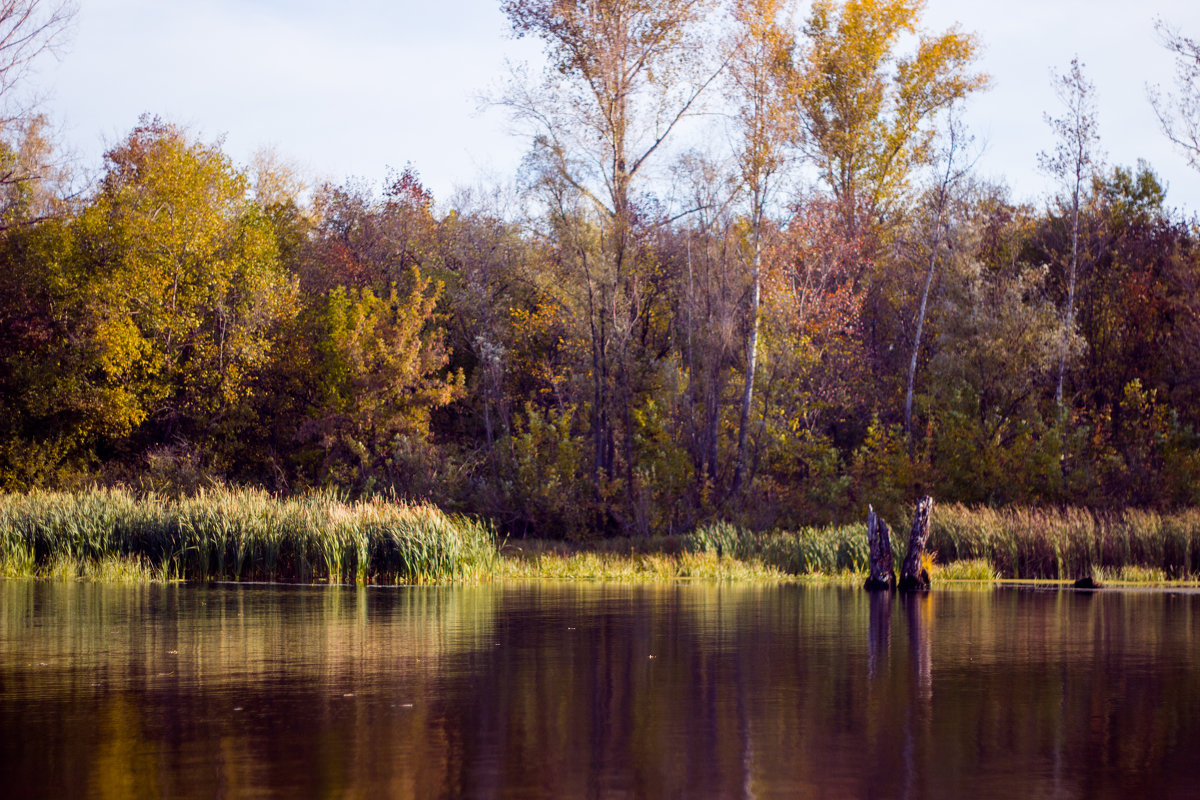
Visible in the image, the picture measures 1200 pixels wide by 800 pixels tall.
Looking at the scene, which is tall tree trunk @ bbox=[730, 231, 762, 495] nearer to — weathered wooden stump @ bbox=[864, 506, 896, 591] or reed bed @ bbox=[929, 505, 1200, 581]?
reed bed @ bbox=[929, 505, 1200, 581]

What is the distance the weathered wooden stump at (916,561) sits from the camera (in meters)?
26.5

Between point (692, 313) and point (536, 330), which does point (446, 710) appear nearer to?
point (692, 313)

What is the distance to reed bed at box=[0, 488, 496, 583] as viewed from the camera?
91.0ft

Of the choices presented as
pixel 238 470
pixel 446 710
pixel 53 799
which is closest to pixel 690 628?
pixel 446 710

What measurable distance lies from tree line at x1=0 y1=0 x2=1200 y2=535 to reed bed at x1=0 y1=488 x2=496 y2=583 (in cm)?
1198

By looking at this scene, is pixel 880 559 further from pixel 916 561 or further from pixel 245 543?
pixel 245 543

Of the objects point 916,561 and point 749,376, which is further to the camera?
point 749,376

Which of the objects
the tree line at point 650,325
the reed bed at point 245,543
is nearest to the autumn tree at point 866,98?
the tree line at point 650,325

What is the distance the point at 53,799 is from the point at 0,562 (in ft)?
76.6

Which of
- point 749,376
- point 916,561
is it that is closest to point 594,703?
point 916,561

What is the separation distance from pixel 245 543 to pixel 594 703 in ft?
60.4

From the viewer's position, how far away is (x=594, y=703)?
11.4 meters

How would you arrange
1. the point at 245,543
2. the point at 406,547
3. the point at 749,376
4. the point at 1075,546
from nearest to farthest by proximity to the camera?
the point at 406,547 → the point at 245,543 → the point at 1075,546 → the point at 749,376

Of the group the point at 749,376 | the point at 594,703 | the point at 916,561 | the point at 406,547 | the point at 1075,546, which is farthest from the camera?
the point at 749,376
